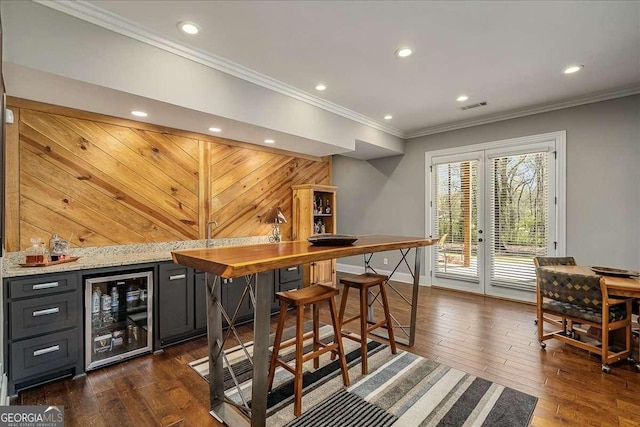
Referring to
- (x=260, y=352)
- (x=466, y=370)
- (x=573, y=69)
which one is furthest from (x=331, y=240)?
(x=573, y=69)

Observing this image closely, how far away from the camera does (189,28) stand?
2469 mm

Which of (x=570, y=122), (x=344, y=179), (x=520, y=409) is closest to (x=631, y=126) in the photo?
(x=570, y=122)

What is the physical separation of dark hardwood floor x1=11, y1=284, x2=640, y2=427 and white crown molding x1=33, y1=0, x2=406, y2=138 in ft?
9.23

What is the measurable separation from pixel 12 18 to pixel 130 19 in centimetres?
70

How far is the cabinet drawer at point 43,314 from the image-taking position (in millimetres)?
2203

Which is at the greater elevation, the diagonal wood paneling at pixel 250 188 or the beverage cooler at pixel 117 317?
the diagonal wood paneling at pixel 250 188

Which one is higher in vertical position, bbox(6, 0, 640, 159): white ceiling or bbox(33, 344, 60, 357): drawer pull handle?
bbox(6, 0, 640, 159): white ceiling

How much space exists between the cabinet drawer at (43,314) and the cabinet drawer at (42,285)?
0.15ft

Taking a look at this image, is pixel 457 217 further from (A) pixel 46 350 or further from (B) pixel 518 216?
(A) pixel 46 350

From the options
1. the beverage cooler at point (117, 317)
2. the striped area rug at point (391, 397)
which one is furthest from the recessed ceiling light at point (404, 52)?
the beverage cooler at point (117, 317)

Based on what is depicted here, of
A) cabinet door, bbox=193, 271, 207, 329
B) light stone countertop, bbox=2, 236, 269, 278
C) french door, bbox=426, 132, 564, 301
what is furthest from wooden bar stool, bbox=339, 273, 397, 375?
french door, bbox=426, 132, 564, 301

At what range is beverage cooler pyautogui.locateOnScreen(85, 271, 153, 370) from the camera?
8.48 ft

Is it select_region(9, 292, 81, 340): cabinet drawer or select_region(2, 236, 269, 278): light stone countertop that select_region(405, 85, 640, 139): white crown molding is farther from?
select_region(9, 292, 81, 340): cabinet drawer

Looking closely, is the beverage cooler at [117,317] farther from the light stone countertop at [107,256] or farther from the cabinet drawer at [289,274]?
the cabinet drawer at [289,274]
